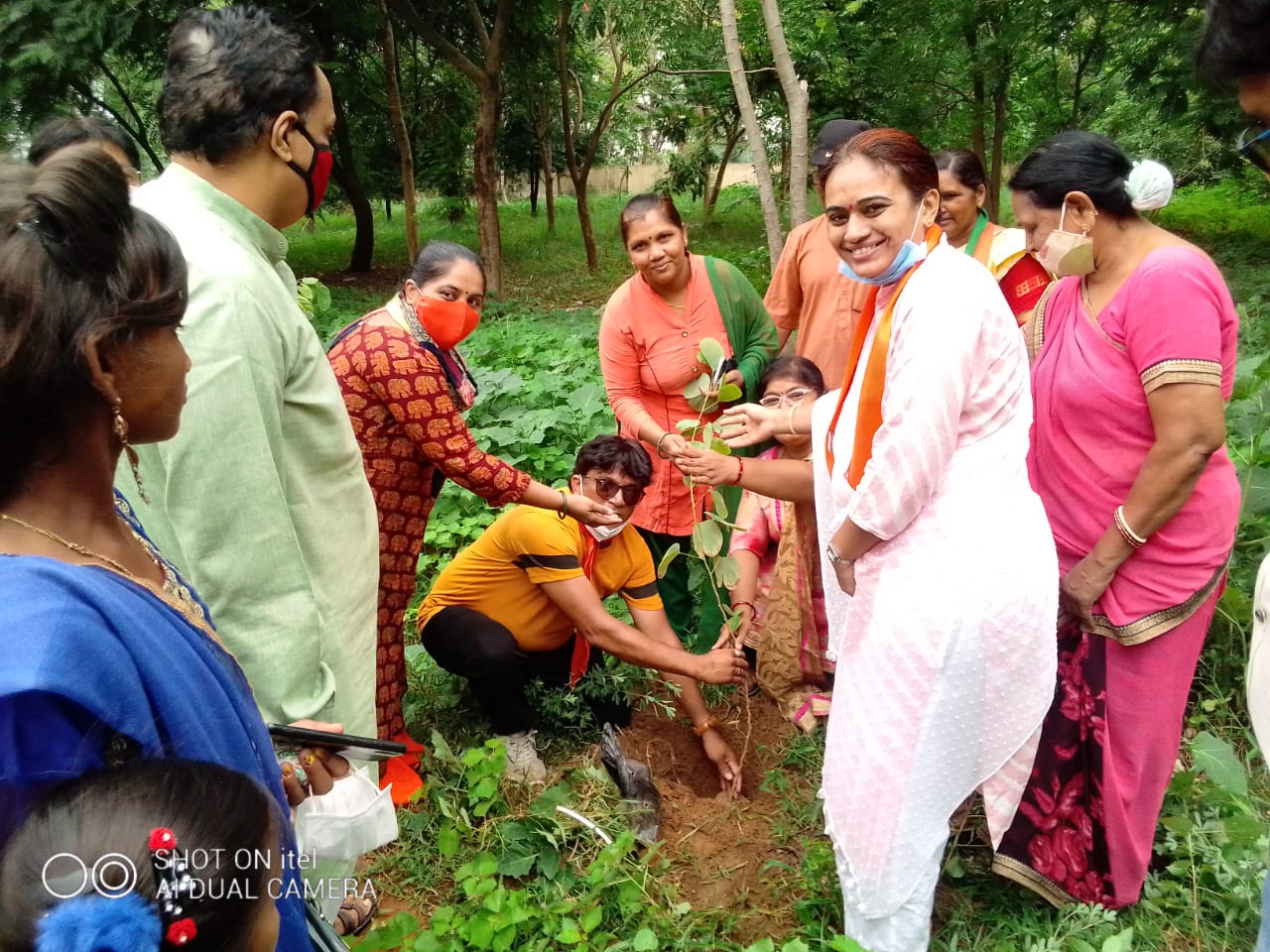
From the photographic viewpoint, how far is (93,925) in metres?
0.80

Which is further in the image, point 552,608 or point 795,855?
point 552,608

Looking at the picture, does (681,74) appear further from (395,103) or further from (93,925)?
(93,925)

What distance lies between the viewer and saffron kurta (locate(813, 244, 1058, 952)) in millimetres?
1714

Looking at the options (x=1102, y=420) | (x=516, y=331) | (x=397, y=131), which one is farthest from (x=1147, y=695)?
(x=397, y=131)

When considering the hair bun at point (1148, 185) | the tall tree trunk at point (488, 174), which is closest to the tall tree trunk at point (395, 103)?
the tall tree trunk at point (488, 174)

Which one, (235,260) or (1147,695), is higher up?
(235,260)

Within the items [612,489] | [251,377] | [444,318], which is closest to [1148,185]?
[612,489]

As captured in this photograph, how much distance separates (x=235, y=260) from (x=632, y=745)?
218cm

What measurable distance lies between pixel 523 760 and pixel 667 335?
1575 millimetres

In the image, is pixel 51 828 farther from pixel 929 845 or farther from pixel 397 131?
pixel 397 131

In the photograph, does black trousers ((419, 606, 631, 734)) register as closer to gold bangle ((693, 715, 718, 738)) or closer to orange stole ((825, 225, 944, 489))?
gold bangle ((693, 715, 718, 738))

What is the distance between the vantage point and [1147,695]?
215cm

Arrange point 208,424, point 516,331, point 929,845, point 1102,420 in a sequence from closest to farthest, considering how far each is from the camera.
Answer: point 208,424, point 929,845, point 1102,420, point 516,331

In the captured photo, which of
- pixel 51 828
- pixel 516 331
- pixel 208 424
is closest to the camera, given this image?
pixel 51 828
